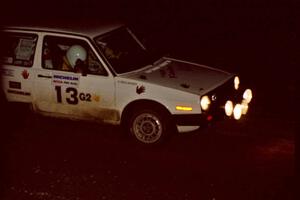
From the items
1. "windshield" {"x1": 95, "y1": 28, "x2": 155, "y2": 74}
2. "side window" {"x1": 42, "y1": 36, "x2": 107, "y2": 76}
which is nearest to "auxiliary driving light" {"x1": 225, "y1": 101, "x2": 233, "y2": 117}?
"windshield" {"x1": 95, "y1": 28, "x2": 155, "y2": 74}

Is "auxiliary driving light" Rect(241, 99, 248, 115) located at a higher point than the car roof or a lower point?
lower

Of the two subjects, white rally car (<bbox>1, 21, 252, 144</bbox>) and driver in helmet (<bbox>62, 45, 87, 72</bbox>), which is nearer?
white rally car (<bbox>1, 21, 252, 144</bbox>)

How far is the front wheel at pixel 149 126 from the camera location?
317 inches

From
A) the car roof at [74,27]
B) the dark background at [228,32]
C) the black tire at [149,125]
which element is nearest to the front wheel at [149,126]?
the black tire at [149,125]

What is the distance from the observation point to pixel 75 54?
8.39 m

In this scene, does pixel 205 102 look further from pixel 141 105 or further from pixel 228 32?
pixel 228 32

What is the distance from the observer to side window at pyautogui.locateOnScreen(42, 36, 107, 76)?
825 centimetres

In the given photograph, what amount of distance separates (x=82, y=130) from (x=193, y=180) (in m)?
2.37

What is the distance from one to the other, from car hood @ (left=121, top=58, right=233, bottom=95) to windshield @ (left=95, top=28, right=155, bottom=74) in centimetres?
14

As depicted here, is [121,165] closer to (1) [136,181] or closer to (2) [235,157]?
(1) [136,181]

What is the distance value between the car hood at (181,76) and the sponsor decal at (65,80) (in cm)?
70

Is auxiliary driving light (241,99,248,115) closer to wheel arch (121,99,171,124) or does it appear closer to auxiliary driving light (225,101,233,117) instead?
auxiliary driving light (225,101,233,117)

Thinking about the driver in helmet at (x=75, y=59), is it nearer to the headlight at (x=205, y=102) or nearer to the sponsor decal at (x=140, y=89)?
the sponsor decal at (x=140, y=89)

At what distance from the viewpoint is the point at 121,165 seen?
7.71 meters
